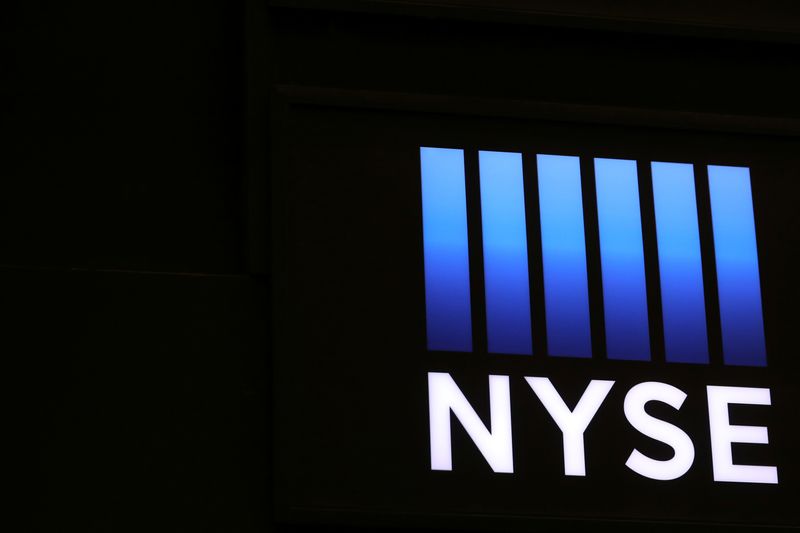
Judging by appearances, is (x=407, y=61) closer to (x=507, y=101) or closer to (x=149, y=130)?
(x=507, y=101)

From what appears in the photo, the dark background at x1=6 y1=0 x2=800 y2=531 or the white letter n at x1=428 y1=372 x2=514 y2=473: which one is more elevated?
the dark background at x1=6 y1=0 x2=800 y2=531

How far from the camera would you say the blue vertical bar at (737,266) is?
28.9 ft

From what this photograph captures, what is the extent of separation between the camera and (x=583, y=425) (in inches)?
333

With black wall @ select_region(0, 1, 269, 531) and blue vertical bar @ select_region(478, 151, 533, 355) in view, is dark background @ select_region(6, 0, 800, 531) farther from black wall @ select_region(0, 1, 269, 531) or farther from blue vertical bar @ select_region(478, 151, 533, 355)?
blue vertical bar @ select_region(478, 151, 533, 355)

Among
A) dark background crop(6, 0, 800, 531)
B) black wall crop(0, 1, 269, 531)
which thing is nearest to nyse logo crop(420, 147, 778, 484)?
dark background crop(6, 0, 800, 531)

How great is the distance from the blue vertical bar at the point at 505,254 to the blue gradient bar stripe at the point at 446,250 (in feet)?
0.44

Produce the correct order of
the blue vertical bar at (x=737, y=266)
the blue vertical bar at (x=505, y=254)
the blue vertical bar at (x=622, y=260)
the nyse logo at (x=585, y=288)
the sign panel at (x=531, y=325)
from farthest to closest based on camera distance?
the blue vertical bar at (x=737, y=266) → the blue vertical bar at (x=622, y=260) → the blue vertical bar at (x=505, y=254) → the nyse logo at (x=585, y=288) → the sign panel at (x=531, y=325)

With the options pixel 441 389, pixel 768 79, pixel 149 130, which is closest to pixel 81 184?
pixel 149 130

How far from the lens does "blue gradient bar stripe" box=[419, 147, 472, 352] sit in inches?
335

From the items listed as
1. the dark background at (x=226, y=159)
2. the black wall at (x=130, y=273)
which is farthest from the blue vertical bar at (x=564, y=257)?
the black wall at (x=130, y=273)

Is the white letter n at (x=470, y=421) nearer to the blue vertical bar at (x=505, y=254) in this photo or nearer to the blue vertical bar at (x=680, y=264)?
the blue vertical bar at (x=505, y=254)

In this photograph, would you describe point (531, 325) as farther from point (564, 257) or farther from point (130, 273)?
point (130, 273)

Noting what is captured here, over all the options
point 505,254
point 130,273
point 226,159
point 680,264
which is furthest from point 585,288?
point 130,273

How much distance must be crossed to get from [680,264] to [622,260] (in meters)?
0.37
